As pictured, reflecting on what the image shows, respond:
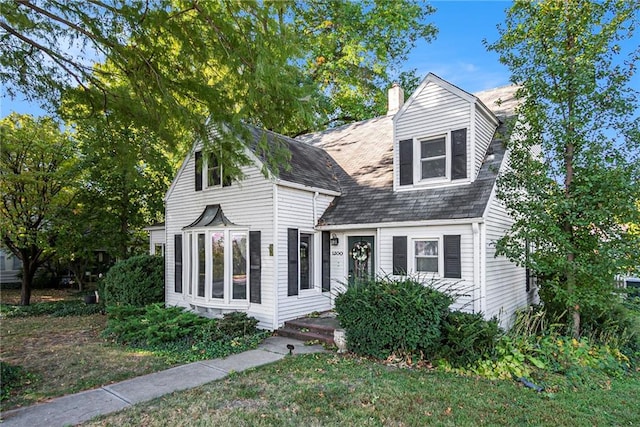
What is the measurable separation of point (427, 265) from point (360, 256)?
1.83 meters

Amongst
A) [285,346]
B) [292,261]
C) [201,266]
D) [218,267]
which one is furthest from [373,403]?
[201,266]

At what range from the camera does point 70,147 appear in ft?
43.9

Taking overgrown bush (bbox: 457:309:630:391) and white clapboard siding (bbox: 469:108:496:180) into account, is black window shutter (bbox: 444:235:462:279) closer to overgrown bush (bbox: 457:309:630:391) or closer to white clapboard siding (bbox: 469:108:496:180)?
overgrown bush (bbox: 457:309:630:391)

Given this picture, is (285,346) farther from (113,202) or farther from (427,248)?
(113,202)

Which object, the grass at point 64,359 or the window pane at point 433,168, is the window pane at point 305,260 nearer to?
the window pane at point 433,168

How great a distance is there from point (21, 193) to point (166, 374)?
35.7 ft

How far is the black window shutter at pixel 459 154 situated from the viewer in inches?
337

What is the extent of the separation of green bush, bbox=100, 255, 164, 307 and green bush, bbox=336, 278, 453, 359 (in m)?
7.09

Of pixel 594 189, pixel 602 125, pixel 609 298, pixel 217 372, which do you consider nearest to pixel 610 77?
pixel 602 125

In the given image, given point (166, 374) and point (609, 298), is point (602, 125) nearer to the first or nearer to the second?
point (609, 298)

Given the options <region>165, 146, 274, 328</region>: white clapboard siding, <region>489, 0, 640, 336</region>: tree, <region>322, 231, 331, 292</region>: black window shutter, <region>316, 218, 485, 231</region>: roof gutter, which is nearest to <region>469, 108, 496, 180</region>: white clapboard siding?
<region>489, 0, 640, 336</region>: tree

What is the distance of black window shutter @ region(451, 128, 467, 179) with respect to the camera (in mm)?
8570

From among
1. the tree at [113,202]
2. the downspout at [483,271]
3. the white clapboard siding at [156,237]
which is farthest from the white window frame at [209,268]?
the white clapboard siding at [156,237]

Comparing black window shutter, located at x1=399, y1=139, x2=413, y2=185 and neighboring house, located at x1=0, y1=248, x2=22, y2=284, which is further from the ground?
black window shutter, located at x1=399, y1=139, x2=413, y2=185
